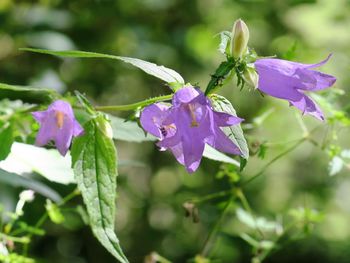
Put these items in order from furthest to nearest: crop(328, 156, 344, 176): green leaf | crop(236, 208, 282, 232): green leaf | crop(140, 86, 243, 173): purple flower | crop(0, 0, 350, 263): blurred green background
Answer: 1. crop(0, 0, 350, 263): blurred green background
2. crop(236, 208, 282, 232): green leaf
3. crop(328, 156, 344, 176): green leaf
4. crop(140, 86, 243, 173): purple flower

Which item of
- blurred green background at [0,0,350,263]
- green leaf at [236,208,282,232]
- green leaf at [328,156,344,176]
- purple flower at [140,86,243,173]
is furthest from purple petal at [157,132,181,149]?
blurred green background at [0,0,350,263]

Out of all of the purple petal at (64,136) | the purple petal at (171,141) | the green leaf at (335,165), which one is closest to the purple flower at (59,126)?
the purple petal at (64,136)

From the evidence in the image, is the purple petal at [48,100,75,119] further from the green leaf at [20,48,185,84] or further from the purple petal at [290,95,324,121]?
the purple petal at [290,95,324,121]

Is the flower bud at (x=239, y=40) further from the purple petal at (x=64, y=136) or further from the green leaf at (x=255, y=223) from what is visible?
the green leaf at (x=255, y=223)

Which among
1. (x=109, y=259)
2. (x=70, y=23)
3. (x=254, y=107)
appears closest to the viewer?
(x=70, y=23)

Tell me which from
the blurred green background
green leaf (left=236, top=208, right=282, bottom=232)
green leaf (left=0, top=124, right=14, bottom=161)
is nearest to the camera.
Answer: green leaf (left=0, top=124, right=14, bottom=161)

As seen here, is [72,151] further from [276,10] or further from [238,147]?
[276,10]

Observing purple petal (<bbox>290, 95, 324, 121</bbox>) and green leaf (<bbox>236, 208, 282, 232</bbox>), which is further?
green leaf (<bbox>236, 208, 282, 232</bbox>)

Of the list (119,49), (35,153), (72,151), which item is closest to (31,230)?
(35,153)
